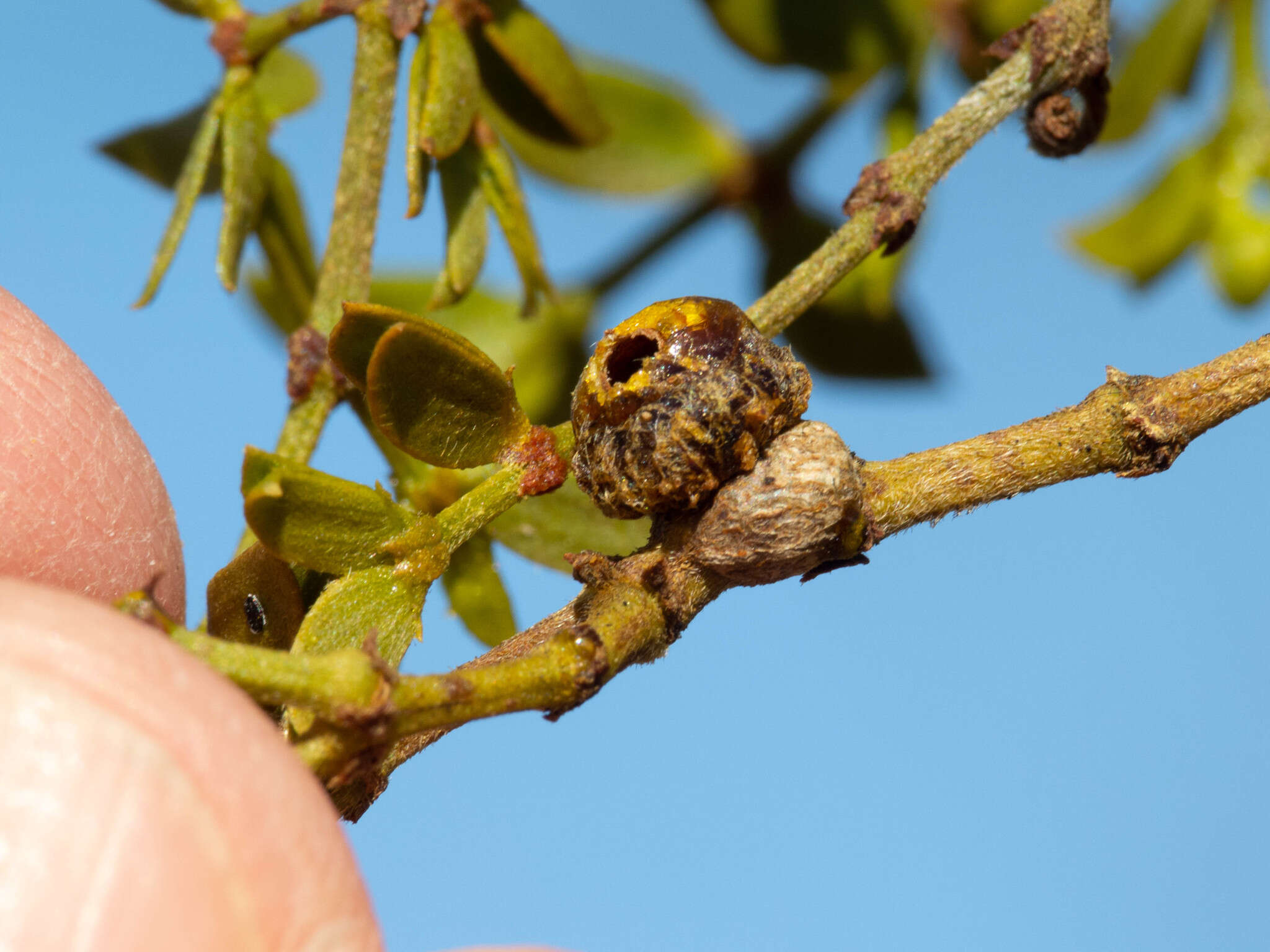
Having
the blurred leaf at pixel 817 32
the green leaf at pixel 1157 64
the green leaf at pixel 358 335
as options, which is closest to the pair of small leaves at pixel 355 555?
the green leaf at pixel 358 335

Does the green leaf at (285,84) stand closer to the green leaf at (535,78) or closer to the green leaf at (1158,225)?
the green leaf at (535,78)

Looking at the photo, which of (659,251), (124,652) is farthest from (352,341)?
(659,251)

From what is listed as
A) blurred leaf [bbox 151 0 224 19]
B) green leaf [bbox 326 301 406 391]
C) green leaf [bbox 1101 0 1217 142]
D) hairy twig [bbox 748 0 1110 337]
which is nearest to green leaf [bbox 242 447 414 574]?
green leaf [bbox 326 301 406 391]

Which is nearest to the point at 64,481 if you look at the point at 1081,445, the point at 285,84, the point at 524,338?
the point at 285,84

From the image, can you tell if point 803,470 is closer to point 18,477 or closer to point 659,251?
point 18,477

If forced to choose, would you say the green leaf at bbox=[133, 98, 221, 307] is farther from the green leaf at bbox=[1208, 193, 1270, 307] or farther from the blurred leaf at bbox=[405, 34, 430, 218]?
the green leaf at bbox=[1208, 193, 1270, 307]

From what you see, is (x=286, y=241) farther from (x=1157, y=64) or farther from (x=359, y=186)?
(x=1157, y=64)
